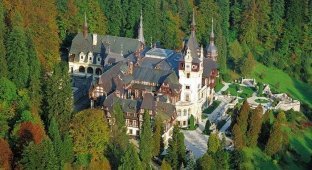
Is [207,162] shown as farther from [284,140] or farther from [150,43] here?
[150,43]

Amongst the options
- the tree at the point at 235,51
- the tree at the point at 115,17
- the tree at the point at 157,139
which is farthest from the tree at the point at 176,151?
the tree at the point at 235,51

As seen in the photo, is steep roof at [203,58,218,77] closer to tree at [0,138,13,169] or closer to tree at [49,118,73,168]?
tree at [49,118,73,168]

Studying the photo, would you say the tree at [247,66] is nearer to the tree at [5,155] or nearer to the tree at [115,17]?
the tree at [115,17]

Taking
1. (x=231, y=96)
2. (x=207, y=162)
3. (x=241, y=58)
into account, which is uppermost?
(x=241, y=58)

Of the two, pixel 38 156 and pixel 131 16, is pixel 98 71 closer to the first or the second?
pixel 131 16

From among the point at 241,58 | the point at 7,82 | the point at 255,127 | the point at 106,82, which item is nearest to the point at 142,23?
the point at 241,58

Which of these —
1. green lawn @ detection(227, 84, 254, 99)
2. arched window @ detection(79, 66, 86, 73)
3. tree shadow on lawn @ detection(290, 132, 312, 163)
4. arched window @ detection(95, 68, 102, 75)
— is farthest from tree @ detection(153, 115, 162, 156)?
green lawn @ detection(227, 84, 254, 99)
